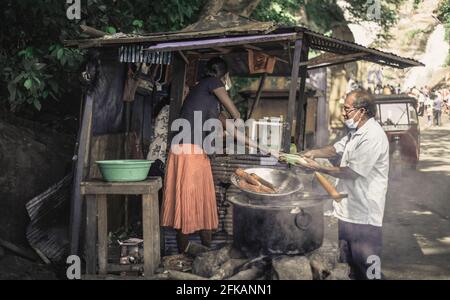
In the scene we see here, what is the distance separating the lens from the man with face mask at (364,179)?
479cm

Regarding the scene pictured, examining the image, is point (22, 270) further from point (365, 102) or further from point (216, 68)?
point (365, 102)

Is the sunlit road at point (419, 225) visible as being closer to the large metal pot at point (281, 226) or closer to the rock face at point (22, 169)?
the large metal pot at point (281, 226)

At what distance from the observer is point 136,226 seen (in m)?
7.89

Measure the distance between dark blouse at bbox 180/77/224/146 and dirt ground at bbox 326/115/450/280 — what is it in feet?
9.99

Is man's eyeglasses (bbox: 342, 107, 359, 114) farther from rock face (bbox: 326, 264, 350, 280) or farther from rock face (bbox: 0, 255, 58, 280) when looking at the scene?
rock face (bbox: 0, 255, 58, 280)

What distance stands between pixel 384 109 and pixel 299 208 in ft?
34.4

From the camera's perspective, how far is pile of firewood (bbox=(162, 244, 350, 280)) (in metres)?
4.98

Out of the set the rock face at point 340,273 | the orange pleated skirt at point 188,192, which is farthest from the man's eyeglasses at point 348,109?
the orange pleated skirt at point 188,192

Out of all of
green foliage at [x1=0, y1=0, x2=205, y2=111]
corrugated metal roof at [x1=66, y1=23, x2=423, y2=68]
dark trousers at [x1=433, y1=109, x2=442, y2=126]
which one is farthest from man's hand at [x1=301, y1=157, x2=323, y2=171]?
dark trousers at [x1=433, y1=109, x2=442, y2=126]

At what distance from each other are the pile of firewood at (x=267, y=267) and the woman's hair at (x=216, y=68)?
219cm
